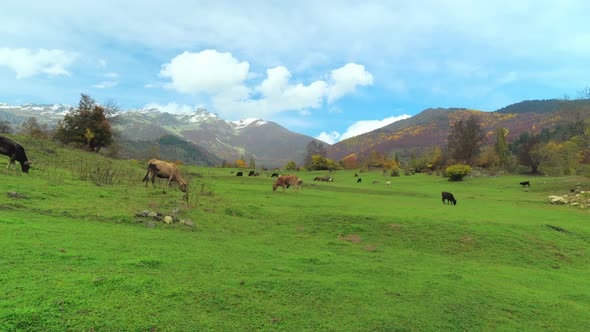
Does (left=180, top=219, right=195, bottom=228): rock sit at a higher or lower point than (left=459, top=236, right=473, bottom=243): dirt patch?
higher

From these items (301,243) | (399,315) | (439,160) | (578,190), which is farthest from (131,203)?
(439,160)

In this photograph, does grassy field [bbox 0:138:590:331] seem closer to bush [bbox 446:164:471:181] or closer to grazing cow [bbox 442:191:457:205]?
grazing cow [bbox 442:191:457:205]

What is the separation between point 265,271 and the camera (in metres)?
8.16

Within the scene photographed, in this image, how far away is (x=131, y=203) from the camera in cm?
1488

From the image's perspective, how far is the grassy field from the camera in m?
5.43

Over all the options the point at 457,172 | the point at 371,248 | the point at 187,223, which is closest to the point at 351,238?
the point at 371,248

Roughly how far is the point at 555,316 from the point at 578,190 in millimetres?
40802

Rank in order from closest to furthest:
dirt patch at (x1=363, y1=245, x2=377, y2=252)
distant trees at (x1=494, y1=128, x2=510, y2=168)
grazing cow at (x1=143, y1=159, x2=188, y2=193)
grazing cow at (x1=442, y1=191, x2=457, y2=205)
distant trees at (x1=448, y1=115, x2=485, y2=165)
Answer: dirt patch at (x1=363, y1=245, x2=377, y2=252), grazing cow at (x1=143, y1=159, x2=188, y2=193), grazing cow at (x1=442, y1=191, x2=457, y2=205), distant trees at (x1=494, y1=128, x2=510, y2=168), distant trees at (x1=448, y1=115, x2=485, y2=165)

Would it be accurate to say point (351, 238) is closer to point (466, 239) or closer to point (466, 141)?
point (466, 239)

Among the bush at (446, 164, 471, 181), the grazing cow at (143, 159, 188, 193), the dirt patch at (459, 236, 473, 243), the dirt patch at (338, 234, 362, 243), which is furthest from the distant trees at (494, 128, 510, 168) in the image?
the grazing cow at (143, 159, 188, 193)

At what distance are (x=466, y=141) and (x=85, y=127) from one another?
87.3 m

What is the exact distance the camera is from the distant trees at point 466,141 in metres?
86.1

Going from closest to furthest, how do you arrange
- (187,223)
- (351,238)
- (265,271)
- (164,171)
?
(265,271) < (187,223) < (351,238) < (164,171)

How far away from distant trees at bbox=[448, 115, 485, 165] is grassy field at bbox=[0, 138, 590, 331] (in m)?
77.4
